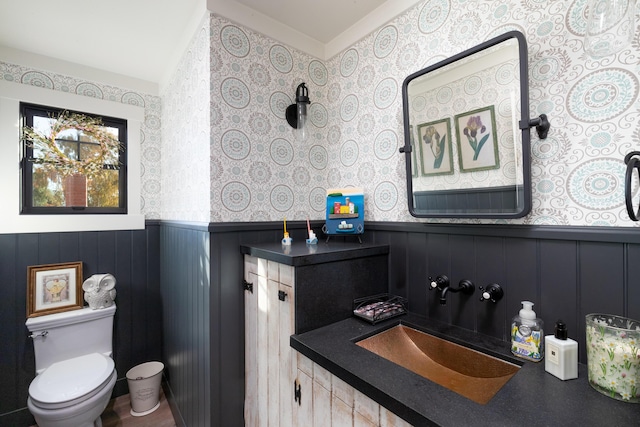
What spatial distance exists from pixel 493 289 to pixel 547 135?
1.93 ft

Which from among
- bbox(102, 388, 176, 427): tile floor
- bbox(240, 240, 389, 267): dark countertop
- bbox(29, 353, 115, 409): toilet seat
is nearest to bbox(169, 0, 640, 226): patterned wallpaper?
bbox(240, 240, 389, 267): dark countertop

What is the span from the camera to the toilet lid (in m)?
1.54

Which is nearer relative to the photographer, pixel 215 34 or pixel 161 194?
pixel 215 34

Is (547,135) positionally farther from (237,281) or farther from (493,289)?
(237,281)

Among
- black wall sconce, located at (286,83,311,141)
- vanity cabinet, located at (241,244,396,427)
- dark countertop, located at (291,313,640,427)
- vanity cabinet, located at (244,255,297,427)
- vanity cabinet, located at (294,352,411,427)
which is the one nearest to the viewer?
dark countertop, located at (291,313,640,427)

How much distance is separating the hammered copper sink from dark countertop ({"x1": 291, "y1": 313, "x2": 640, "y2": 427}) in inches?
2.2

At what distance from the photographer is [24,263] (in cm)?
191

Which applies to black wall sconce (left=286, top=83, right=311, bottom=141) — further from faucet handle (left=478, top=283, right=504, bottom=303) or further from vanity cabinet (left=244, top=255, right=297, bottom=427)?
faucet handle (left=478, top=283, right=504, bottom=303)

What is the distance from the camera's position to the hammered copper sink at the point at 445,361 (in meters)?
0.97

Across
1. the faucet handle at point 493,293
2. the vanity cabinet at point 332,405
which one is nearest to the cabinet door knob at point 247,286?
the vanity cabinet at point 332,405

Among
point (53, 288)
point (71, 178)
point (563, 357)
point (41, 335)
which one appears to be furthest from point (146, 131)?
point (563, 357)

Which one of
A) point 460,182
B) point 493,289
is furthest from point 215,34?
point 493,289

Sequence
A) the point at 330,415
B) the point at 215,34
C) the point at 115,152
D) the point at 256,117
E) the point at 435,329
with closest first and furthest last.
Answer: the point at 330,415, the point at 435,329, the point at 215,34, the point at 256,117, the point at 115,152

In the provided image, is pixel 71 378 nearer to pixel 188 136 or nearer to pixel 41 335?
pixel 41 335
